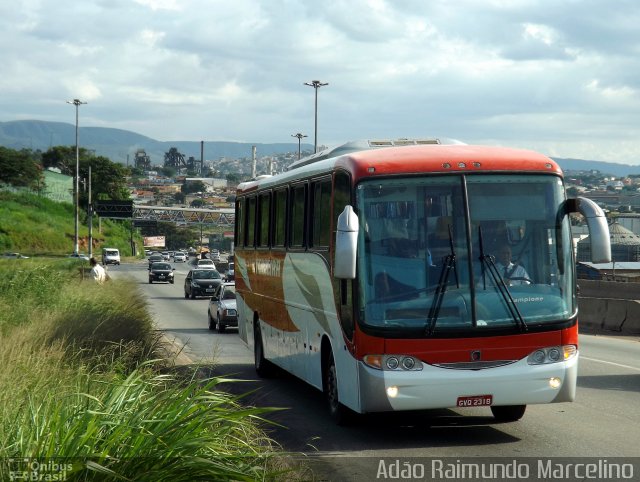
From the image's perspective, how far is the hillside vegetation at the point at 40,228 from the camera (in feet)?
Answer: 341

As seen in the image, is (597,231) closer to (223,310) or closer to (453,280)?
(453,280)

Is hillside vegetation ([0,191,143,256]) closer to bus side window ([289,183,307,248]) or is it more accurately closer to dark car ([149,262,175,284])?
dark car ([149,262,175,284])

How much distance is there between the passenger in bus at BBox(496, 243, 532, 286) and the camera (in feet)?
36.7

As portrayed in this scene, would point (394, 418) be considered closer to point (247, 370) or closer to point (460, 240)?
point (460, 240)

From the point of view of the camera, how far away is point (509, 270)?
441 inches

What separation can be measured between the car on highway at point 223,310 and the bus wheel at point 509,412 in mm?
16307

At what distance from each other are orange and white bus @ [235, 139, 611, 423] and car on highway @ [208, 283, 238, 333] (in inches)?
662

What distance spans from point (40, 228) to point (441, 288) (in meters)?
104

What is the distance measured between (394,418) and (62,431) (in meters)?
6.25

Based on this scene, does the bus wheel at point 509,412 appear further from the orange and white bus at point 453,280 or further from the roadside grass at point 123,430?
the roadside grass at point 123,430

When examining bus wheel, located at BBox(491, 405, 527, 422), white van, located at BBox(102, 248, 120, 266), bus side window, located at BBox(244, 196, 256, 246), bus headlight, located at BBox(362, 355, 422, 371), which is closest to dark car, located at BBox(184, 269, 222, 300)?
bus side window, located at BBox(244, 196, 256, 246)

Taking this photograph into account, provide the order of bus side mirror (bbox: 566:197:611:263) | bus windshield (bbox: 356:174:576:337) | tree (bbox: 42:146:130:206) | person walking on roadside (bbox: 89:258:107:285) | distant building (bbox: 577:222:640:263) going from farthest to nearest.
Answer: tree (bbox: 42:146:130:206) → distant building (bbox: 577:222:640:263) → person walking on roadside (bbox: 89:258:107:285) → bus windshield (bbox: 356:174:576:337) → bus side mirror (bbox: 566:197:611:263)

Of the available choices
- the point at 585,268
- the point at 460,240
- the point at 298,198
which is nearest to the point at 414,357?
the point at 460,240

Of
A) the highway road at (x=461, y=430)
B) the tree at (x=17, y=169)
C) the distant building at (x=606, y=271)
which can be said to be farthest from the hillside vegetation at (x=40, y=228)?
the highway road at (x=461, y=430)
